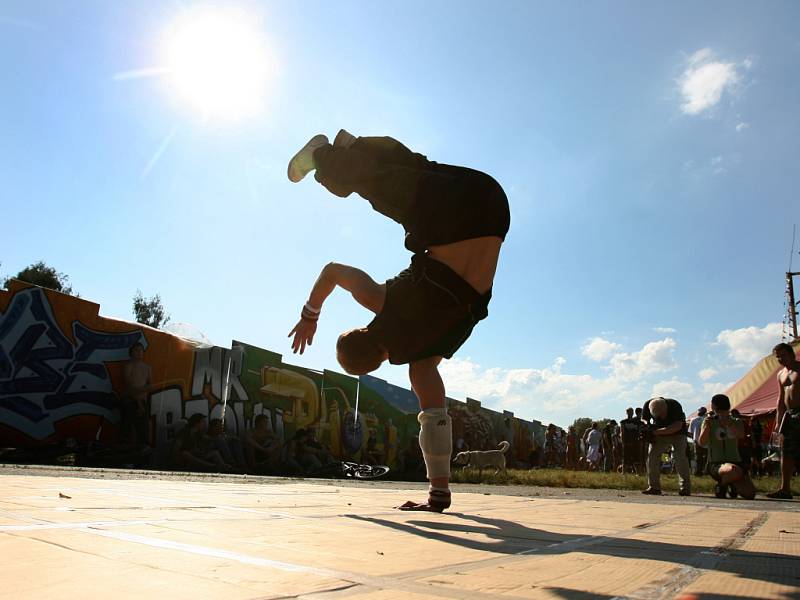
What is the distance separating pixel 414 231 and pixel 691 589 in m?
1.88

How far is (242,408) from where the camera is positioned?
14.6 metres

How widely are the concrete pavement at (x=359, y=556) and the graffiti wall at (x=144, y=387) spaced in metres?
11.5

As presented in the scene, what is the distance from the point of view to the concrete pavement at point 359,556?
89 cm

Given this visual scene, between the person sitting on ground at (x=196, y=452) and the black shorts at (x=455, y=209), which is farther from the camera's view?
the person sitting on ground at (x=196, y=452)

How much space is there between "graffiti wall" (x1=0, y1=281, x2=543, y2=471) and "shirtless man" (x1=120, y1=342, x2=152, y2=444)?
0.02m

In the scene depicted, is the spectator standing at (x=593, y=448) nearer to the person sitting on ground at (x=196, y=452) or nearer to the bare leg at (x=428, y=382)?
the person sitting on ground at (x=196, y=452)

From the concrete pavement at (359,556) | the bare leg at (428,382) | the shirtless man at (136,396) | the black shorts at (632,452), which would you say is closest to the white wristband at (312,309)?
the bare leg at (428,382)

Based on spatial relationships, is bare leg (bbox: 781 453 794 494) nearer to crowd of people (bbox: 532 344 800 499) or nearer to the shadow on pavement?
crowd of people (bbox: 532 344 800 499)

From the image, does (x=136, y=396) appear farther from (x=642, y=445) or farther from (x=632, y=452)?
(x=642, y=445)

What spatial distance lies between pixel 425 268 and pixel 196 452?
10402mm

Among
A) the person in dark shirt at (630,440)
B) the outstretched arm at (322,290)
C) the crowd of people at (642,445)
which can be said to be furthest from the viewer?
the person in dark shirt at (630,440)

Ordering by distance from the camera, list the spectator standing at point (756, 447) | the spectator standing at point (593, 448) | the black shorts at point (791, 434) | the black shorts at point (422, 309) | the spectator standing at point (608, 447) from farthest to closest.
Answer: the spectator standing at point (593, 448)
the spectator standing at point (608, 447)
the spectator standing at point (756, 447)
the black shorts at point (791, 434)
the black shorts at point (422, 309)

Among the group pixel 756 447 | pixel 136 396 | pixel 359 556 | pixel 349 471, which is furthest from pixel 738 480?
pixel 136 396

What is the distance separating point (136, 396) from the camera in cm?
1320
